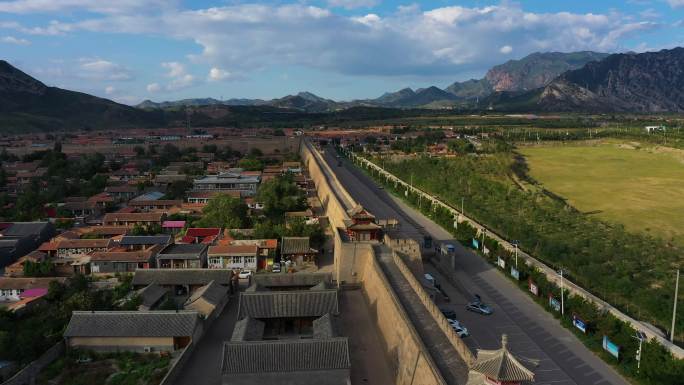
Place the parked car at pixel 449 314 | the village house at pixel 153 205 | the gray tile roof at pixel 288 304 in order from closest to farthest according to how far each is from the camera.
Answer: the gray tile roof at pixel 288 304, the parked car at pixel 449 314, the village house at pixel 153 205

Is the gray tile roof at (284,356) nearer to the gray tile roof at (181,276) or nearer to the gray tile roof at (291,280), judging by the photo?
the gray tile roof at (291,280)

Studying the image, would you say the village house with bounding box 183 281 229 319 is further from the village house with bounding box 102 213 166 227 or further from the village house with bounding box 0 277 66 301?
the village house with bounding box 102 213 166 227

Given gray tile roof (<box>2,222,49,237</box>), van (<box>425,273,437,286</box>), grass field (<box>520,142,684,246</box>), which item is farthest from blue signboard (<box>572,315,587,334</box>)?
gray tile roof (<box>2,222,49,237</box>)

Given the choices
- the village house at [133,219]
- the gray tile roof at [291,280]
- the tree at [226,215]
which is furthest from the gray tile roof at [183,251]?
the village house at [133,219]

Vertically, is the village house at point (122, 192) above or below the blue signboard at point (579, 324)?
above

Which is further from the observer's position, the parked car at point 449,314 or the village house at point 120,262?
the village house at point 120,262

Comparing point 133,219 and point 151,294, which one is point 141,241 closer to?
point 133,219

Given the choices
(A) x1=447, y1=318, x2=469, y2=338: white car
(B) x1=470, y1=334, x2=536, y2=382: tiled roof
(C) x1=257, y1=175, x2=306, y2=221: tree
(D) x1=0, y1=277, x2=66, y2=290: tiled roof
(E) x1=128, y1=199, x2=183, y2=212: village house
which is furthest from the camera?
(E) x1=128, y1=199, x2=183, y2=212: village house

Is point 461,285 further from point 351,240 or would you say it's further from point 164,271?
point 164,271
